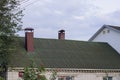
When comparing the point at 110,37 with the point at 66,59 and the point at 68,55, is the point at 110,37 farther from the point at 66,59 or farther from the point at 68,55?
the point at 66,59

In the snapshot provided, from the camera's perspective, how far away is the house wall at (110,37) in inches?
1823

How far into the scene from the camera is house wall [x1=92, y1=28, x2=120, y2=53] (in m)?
46.3

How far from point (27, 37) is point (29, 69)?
22.6 meters

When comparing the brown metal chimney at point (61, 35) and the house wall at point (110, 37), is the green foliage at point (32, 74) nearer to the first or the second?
the brown metal chimney at point (61, 35)

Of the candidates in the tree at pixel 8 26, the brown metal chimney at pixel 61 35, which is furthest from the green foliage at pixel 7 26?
the brown metal chimney at pixel 61 35

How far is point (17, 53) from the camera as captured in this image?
37219 mm

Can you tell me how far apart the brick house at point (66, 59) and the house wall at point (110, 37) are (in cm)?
191

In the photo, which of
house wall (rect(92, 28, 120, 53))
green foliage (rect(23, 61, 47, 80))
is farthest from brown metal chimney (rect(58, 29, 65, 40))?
green foliage (rect(23, 61, 47, 80))

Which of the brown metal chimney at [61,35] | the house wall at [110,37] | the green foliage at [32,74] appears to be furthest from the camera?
the house wall at [110,37]

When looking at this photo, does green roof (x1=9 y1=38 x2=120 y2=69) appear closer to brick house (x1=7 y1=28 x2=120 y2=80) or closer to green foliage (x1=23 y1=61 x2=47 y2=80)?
brick house (x1=7 y1=28 x2=120 y2=80)

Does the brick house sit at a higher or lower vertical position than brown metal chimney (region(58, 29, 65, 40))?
lower

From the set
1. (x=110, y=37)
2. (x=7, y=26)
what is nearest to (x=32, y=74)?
(x=7, y=26)

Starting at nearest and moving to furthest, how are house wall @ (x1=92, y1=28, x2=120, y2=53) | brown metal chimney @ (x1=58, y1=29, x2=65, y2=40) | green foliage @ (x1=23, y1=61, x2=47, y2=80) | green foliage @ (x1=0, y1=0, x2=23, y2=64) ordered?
green foliage @ (x1=23, y1=61, x2=47, y2=80)
green foliage @ (x1=0, y1=0, x2=23, y2=64)
brown metal chimney @ (x1=58, y1=29, x2=65, y2=40)
house wall @ (x1=92, y1=28, x2=120, y2=53)

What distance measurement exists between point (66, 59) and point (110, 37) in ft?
32.5
